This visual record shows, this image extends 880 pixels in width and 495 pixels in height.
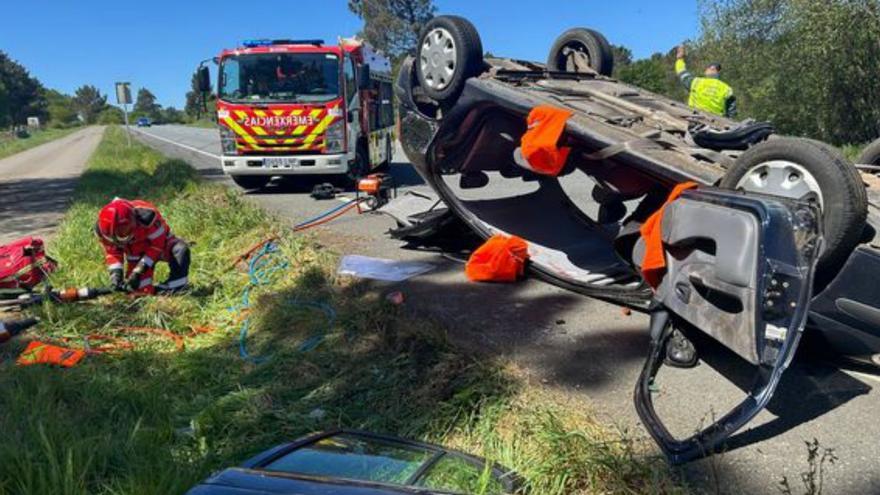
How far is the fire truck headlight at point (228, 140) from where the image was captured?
1134 cm

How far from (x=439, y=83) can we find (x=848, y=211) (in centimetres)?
307

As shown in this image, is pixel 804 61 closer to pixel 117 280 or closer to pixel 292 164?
pixel 292 164

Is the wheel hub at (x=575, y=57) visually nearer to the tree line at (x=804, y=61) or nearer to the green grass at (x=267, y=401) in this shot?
the green grass at (x=267, y=401)

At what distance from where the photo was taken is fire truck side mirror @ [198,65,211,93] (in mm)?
11258

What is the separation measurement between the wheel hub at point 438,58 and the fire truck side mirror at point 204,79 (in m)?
7.14

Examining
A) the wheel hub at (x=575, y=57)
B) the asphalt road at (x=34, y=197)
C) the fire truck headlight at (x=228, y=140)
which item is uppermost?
the wheel hub at (x=575, y=57)

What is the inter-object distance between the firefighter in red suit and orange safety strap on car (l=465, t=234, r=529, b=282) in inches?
92.6

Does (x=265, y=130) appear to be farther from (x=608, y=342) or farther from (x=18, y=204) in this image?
(x=608, y=342)

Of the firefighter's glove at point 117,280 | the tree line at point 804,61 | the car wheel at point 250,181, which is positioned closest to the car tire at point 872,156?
the firefighter's glove at point 117,280

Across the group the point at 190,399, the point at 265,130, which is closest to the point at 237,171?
the point at 265,130

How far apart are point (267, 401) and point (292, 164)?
839cm

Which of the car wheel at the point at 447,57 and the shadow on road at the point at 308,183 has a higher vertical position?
the car wheel at the point at 447,57

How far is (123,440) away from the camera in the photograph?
2889 millimetres

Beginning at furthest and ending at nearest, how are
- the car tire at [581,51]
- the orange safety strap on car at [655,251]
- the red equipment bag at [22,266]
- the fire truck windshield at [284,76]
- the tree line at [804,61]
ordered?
the tree line at [804,61] < the fire truck windshield at [284,76] < the car tire at [581,51] < the red equipment bag at [22,266] < the orange safety strap on car at [655,251]
